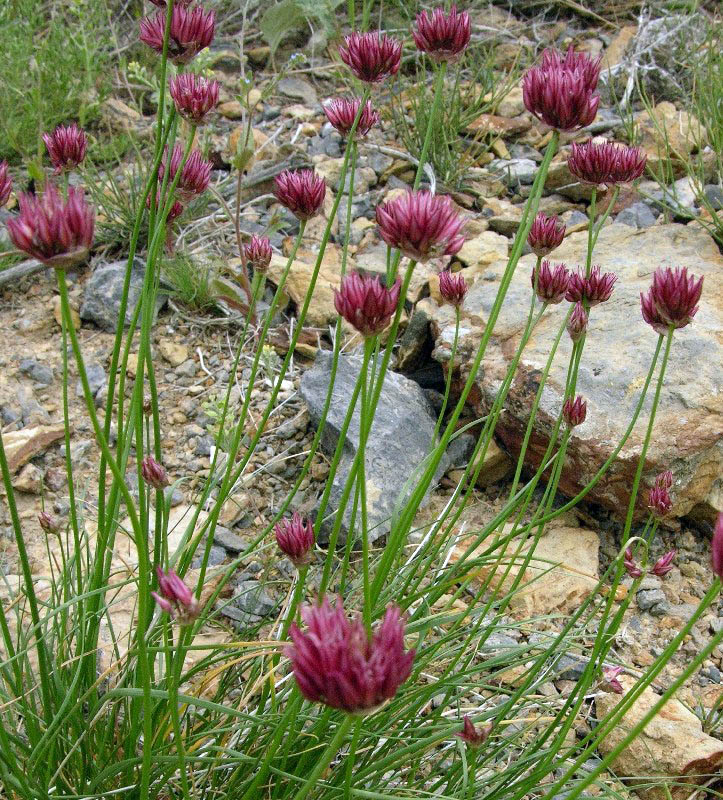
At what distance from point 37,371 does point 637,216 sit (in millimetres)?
2772

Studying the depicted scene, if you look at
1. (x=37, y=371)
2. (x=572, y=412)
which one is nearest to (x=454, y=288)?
(x=572, y=412)

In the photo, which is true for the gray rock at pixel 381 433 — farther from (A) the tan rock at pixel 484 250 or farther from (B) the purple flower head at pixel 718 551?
(B) the purple flower head at pixel 718 551

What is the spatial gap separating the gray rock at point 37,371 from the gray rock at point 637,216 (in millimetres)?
2614

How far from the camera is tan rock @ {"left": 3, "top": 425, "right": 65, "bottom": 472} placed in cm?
284

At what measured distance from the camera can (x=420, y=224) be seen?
119 centimetres

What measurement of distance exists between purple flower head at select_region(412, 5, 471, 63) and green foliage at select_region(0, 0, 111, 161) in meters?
2.71

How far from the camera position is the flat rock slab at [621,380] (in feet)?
8.32

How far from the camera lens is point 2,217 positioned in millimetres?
3852

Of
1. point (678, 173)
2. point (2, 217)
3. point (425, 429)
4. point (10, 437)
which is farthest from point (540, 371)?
point (2, 217)

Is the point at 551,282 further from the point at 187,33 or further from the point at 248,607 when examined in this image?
the point at 248,607

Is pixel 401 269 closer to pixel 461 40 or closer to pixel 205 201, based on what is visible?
pixel 205 201

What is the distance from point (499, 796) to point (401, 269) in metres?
2.46

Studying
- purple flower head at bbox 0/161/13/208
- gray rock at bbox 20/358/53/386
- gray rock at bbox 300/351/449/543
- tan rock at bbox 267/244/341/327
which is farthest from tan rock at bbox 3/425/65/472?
purple flower head at bbox 0/161/13/208

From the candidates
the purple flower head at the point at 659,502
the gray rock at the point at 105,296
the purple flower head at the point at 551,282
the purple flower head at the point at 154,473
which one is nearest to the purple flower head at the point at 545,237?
the purple flower head at the point at 551,282
